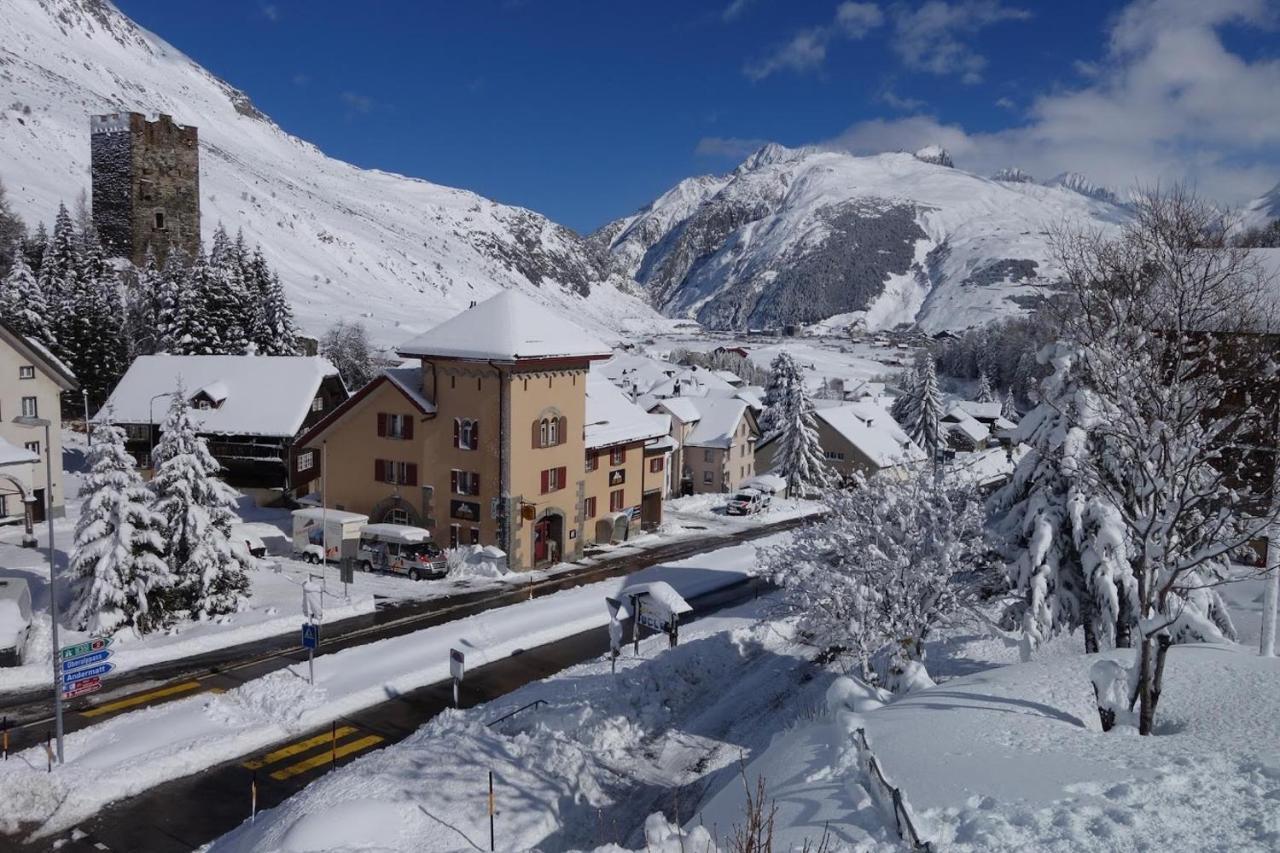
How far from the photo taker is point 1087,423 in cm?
2050

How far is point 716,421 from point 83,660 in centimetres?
5503

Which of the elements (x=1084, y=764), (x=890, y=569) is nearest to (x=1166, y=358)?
(x=1084, y=764)

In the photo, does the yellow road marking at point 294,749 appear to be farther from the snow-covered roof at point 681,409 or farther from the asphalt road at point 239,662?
the snow-covered roof at point 681,409

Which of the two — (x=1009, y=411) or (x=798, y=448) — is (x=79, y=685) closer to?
(x=798, y=448)

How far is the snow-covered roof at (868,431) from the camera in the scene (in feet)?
243

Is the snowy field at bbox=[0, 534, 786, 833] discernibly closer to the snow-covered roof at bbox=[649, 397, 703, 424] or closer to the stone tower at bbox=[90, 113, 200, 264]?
the snow-covered roof at bbox=[649, 397, 703, 424]

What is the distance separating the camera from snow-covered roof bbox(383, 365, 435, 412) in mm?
42750

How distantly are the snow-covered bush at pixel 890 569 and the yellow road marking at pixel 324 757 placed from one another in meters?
12.1

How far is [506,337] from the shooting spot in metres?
41.7

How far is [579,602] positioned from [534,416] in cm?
1026

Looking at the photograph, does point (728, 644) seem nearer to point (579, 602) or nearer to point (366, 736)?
point (579, 602)

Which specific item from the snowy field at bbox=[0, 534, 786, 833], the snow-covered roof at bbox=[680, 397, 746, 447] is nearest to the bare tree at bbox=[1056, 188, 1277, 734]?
the snowy field at bbox=[0, 534, 786, 833]

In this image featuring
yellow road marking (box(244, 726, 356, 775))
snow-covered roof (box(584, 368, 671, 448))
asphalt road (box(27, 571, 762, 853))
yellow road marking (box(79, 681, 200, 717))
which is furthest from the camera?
snow-covered roof (box(584, 368, 671, 448))

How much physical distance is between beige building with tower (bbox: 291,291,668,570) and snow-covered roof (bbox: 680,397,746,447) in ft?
80.3
